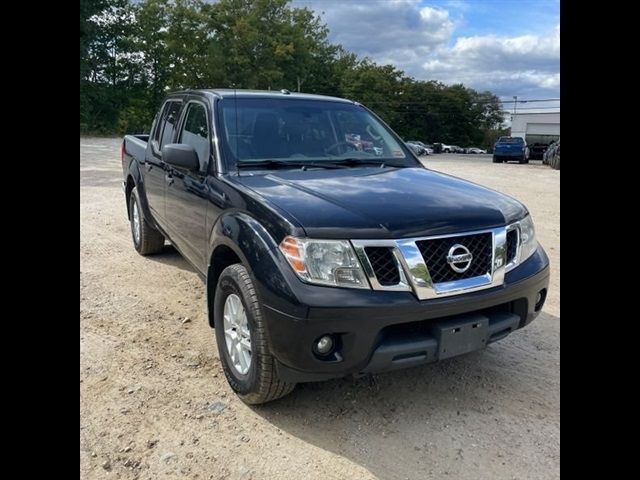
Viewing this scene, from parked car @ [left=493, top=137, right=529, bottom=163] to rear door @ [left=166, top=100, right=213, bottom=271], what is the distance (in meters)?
28.2

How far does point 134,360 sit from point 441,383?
2.09 metres

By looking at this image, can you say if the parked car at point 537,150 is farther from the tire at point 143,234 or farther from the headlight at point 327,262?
the headlight at point 327,262

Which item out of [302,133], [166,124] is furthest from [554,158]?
[302,133]

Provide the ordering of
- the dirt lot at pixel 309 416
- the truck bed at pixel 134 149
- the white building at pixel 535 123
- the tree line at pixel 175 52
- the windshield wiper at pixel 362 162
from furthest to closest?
1. the white building at pixel 535 123
2. the tree line at pixel 175 52
3. the truck bed at pixel 134 149
4. the windshield wiper at pixel 362 162
5. the dirt lot at pixel 309 416

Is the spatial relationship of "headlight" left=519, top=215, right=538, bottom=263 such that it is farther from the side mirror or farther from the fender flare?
the side mirror

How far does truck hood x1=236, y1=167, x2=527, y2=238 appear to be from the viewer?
2.53 m

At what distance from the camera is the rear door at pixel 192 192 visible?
361 cm

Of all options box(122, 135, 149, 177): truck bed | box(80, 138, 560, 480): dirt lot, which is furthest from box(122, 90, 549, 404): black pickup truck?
box(122, 135, 149, 177): truck bed

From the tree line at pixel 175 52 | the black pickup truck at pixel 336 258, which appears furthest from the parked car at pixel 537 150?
the black pickup truck at pixel 336 258

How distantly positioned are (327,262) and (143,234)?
3.91 meters

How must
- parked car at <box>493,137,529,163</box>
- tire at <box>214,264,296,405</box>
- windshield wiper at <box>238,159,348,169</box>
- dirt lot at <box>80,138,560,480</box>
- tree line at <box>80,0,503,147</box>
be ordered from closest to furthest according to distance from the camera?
dirt lot at <box>80,138,560,480</box> < tire at <box>214,264,296,405</box> < windshield wiper at <box>238,159,348,169</box> < parked car at <box>493,137,529,163</box> < tree line at <box>80,0,503,147</box>

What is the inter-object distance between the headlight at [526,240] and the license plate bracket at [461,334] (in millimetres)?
557

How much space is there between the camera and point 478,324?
8.71 feet
